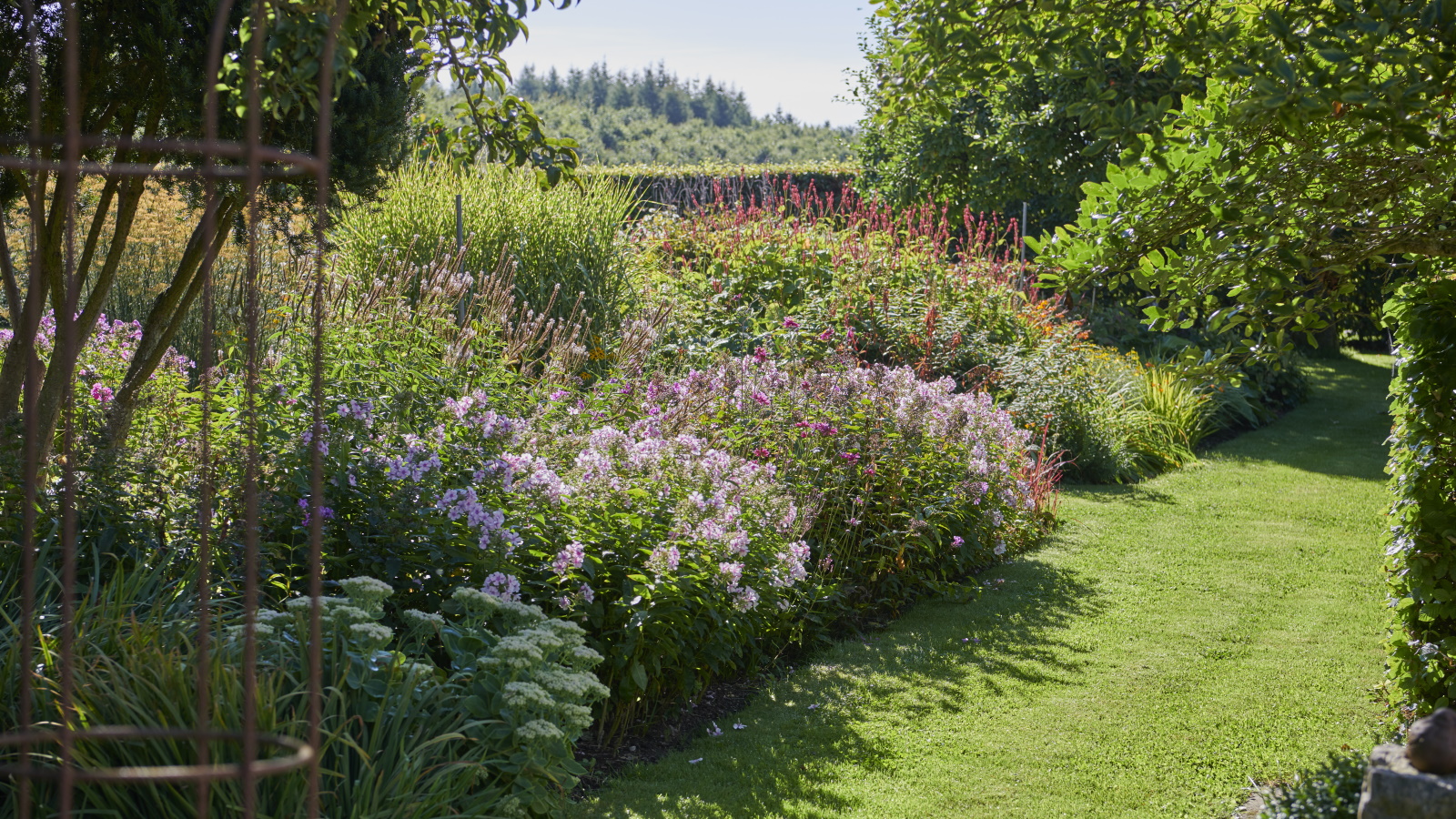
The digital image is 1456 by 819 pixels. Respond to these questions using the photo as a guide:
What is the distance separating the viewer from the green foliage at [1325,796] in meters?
2.79

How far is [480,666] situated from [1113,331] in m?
10.2

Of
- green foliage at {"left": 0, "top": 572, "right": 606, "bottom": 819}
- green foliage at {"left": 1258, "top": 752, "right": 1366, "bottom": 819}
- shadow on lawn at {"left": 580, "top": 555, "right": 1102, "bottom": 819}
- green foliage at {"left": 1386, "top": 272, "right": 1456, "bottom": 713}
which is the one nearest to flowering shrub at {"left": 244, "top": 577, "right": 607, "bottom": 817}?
green foliage at {"left": 0, "top": 572, "right": 606, "bottom": 819}

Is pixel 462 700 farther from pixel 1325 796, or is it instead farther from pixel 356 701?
pixel 1325 796

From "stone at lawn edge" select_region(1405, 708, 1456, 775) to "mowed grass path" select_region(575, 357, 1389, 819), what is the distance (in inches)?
38.1

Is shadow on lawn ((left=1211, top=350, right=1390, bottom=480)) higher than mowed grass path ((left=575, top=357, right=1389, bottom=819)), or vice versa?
shadow on lawn ((left=1211, top=350, right=1390, bottom=480))

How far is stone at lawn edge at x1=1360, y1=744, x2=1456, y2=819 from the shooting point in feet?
7.08

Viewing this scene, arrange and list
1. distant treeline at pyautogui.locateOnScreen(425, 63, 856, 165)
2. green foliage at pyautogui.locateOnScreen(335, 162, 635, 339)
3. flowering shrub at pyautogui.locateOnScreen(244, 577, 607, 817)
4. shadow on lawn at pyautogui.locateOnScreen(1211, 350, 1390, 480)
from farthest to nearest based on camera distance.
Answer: distant treeline at pyautogui.locateOnScreen(425, 63, 856, 165) < shadow on lawn at pyautogui.locateOnScreen(1211, 350, 1390, 480) < green foliage at pyautogui.locateOnScreen(335, 162, 635, 339) < flowering shrub at pyautogui.locateOnScreen(244, 577, 607, 817)

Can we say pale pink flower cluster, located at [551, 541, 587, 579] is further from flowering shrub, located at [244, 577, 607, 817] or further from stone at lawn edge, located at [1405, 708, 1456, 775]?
stone at lawn edge, located at [1405, 708, 1456, 775]

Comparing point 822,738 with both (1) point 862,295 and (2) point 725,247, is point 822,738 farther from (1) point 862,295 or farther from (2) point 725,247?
(2) point 725,247

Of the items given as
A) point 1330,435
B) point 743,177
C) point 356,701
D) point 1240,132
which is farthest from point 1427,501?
point 743,177

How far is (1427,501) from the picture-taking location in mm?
3172

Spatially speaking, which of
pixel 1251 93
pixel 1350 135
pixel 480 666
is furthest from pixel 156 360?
pixel 1350 135

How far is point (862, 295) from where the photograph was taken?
756cm

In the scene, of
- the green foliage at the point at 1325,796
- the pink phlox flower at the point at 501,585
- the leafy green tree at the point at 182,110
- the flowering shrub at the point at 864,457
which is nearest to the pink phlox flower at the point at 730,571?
the pink phlox flower at the point at 501,585
